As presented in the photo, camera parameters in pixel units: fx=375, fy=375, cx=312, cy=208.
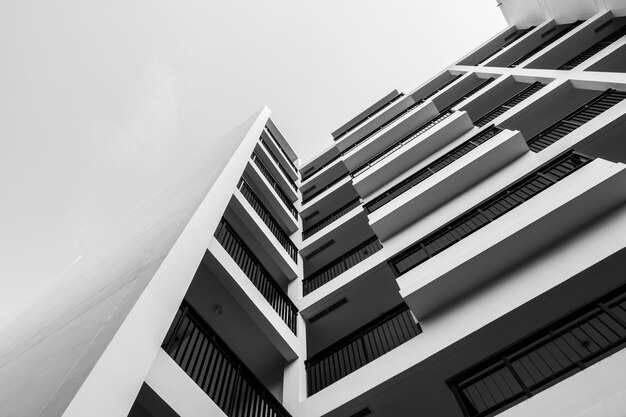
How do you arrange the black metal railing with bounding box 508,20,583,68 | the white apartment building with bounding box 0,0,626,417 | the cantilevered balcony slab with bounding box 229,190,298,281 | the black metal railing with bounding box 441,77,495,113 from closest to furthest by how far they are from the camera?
1. the white apartment building with bounding box 0,0,626,417
2. the cantilevered balcony slab with bounding box 229,190,298,281
3. the black metal railing with bounding box 508,20,583,68
4. the black metal railing with bounding box 441,77,495,113

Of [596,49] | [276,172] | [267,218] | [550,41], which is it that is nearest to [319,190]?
[276,172]

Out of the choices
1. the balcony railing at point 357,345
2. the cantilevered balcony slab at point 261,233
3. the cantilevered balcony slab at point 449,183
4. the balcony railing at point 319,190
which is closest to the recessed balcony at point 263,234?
the cantilevered balcony slab at point 261,233

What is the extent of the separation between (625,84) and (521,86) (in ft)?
22.9

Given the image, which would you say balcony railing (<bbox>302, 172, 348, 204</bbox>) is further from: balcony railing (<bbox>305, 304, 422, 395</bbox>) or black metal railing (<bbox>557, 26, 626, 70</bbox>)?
black metal railing (<bbox>557, 26, 626, 70</bbox>)

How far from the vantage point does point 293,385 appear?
868 cm

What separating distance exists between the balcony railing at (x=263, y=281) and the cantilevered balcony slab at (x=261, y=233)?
77 cm

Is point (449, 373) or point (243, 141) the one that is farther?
point (243, 141)

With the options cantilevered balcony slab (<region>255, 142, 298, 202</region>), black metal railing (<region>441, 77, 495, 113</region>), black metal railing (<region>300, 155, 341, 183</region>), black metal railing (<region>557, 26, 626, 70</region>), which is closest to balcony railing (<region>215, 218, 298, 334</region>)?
cantilevered balcony slab (<region>255, 142, 298, 202</region>)

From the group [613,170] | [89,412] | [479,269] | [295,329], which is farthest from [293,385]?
[613,170]

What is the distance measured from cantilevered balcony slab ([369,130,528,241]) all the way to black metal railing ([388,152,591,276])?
3.33ft

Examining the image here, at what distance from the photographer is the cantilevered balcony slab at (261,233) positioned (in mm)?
12219

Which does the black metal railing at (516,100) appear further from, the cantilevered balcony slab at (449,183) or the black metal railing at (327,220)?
the black metal railing at (327,220)

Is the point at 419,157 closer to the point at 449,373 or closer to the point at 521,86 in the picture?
the point at 521,86

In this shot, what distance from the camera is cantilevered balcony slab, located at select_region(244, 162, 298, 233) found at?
1572 cm
